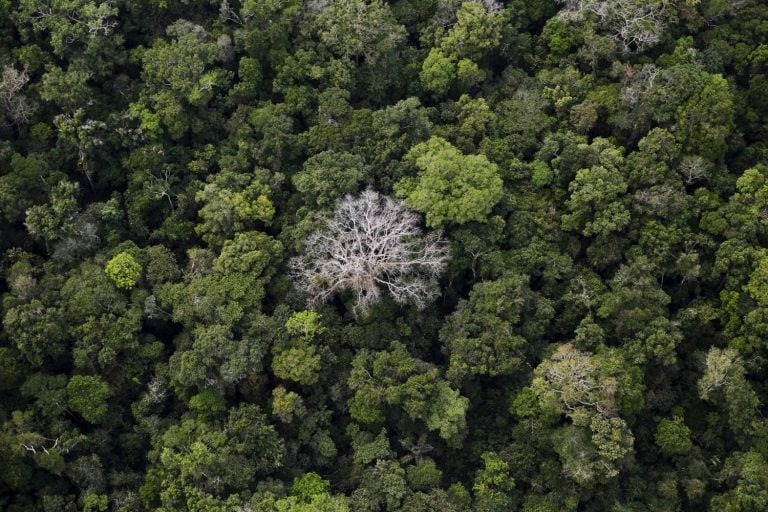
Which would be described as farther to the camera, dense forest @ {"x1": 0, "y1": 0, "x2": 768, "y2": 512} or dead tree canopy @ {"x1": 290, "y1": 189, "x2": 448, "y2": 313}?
dead tree canopy @ {"x1": 290, "y1": 189, "x2": 448, "y2": 313}

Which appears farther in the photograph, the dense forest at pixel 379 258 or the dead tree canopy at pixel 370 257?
the dead tree canopy at pixel 370 257

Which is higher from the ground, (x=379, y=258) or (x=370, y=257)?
(x=370, y=257)

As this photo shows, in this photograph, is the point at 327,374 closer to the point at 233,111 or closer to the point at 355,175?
the point at 355,175

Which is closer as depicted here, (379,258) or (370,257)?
(370,257)

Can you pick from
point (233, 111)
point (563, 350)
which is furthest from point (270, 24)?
point (563, 350)
